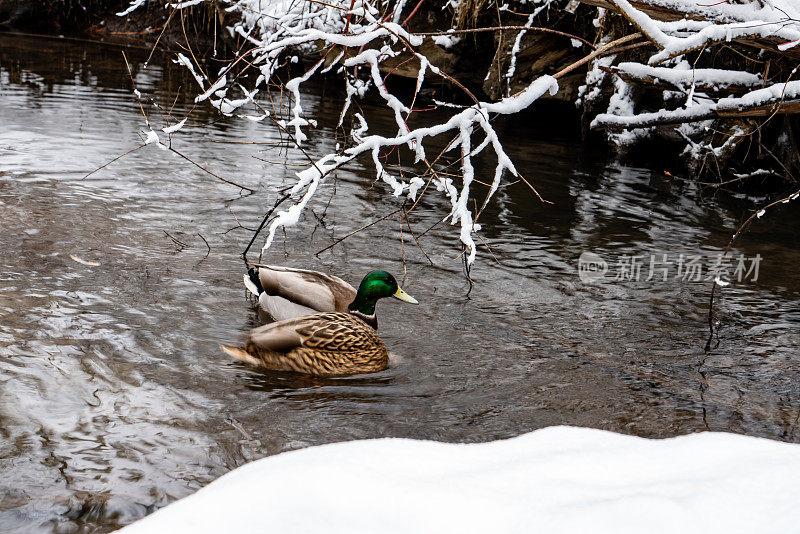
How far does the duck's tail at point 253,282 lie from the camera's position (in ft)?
18.6

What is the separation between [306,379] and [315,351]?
17 cm

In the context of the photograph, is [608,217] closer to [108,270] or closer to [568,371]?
[568,371]

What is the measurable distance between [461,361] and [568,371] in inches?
25.1

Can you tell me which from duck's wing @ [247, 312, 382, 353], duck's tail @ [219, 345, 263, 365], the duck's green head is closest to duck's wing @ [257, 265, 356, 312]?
the duck's green head

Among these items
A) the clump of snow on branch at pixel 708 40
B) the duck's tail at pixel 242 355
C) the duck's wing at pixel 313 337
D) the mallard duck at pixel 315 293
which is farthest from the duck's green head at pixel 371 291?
the clump of snow on branch at pixel 708 40

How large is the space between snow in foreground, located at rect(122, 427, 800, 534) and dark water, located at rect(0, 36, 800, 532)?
3.83ft

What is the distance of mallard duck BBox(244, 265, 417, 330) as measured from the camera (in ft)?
17.7

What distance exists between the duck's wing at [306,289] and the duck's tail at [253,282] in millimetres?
77

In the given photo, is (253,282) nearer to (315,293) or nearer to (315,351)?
(315,293)

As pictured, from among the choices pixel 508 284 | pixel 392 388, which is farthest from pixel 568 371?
pixel 508 284

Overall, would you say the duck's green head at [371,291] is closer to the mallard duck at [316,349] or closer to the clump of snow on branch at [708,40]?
the mallard duck at [316,349]

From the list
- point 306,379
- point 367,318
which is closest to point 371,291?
point 367,318

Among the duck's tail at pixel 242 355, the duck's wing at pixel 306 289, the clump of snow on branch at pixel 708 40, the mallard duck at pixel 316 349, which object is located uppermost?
the clump of snow on branch at pixel 708 40

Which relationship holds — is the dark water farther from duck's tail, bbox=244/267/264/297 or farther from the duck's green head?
the duck's green head
